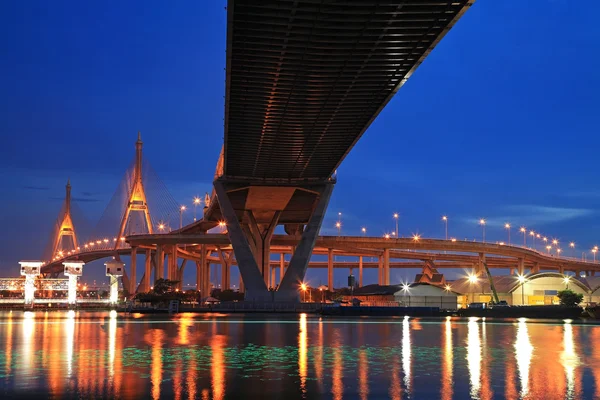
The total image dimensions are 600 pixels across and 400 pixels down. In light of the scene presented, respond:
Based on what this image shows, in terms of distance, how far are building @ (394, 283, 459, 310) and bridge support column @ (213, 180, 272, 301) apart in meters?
16.5

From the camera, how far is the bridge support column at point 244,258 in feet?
232

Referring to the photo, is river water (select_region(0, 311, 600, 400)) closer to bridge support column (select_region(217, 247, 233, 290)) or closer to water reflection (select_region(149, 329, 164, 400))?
water reflection (select_region(149, 329, 164, 400))

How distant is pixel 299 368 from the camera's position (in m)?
17.8

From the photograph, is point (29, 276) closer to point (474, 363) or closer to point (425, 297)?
point (425, 297)

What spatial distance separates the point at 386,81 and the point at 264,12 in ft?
37.4

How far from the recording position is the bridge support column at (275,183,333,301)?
231 feet

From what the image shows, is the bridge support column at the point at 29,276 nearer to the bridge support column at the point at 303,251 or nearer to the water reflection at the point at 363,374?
the bridge support column at the point at 303,251

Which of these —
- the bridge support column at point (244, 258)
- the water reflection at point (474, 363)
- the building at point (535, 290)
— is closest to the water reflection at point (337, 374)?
the water reflection at point (474, 363)

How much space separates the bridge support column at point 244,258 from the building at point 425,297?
650 inches

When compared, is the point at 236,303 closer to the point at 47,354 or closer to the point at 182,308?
the point at 182,308

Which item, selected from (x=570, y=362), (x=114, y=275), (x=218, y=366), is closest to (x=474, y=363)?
(x=570, y=362)

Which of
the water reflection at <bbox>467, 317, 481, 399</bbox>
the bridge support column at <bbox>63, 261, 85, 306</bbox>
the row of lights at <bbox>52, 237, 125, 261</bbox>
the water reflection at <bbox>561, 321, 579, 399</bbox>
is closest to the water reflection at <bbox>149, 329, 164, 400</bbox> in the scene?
the water reflection at <bbox>467, 317, 481, 399</bbox>

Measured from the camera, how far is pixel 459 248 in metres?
142

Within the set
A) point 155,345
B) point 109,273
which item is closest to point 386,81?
point 155,345
